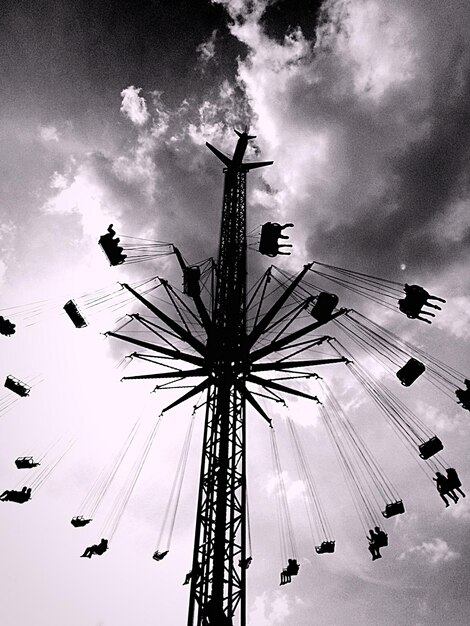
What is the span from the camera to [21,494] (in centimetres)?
1401

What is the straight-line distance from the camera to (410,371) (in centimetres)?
1173

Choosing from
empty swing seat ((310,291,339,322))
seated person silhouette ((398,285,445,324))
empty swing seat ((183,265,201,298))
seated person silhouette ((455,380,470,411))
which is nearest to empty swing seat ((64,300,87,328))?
empty swing seat ((183,265,201,298))

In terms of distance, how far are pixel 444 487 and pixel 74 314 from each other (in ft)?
45.9

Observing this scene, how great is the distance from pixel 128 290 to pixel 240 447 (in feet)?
22.3

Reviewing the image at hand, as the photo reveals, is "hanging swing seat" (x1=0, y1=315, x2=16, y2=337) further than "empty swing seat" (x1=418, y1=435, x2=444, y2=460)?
Yes

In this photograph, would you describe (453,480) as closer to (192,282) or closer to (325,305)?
(325,305)

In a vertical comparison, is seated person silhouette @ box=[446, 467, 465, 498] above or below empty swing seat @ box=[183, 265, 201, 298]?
below

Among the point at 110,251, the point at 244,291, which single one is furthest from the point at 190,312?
the point at 110,251

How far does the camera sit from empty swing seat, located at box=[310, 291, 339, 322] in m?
11.3

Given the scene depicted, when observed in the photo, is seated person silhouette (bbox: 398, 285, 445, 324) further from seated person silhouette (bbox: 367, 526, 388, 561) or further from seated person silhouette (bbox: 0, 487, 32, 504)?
seated person silhouette (bbox: 0, 487, 32, 504)

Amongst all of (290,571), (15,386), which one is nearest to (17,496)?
(15,386)

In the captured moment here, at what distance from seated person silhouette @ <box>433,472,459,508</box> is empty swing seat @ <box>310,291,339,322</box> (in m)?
6.04

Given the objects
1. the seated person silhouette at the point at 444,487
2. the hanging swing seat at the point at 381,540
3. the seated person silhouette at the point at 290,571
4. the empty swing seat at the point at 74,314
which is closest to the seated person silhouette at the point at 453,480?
the seated person silhouette at the point at 444,487

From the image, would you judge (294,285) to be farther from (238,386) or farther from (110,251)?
(110,251)
